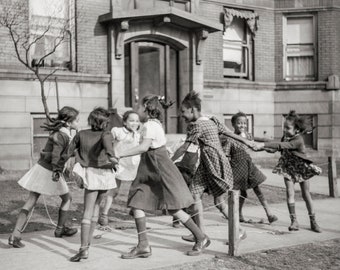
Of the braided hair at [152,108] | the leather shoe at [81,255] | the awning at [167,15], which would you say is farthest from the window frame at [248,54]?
the leather shoe at [81,255]

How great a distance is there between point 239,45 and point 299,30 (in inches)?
98.8

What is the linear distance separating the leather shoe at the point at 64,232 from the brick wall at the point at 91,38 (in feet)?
28.2

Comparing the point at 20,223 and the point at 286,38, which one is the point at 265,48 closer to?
the point at 286,38

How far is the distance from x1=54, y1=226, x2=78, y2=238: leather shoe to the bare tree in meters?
7.28

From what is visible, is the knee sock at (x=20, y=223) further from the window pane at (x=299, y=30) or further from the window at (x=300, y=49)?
the window pane at (x=299, y=30)

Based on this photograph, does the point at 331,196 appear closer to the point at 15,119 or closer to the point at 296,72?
the point at 15,119

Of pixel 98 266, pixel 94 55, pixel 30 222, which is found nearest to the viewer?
pixel 98 266

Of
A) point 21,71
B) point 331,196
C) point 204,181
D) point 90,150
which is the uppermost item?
point 21,71

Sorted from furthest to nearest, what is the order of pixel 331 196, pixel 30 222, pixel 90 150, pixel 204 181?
pixel 331 196
pixel 30 222
pixel 204 181
pixel 90 150

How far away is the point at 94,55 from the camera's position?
49.4ft

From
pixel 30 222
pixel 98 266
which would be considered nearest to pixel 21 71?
pixel 30 222

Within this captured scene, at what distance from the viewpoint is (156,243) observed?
6.60m

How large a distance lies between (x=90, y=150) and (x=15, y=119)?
870 centimetres

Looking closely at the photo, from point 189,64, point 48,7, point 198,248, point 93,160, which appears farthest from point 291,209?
point 48,7
